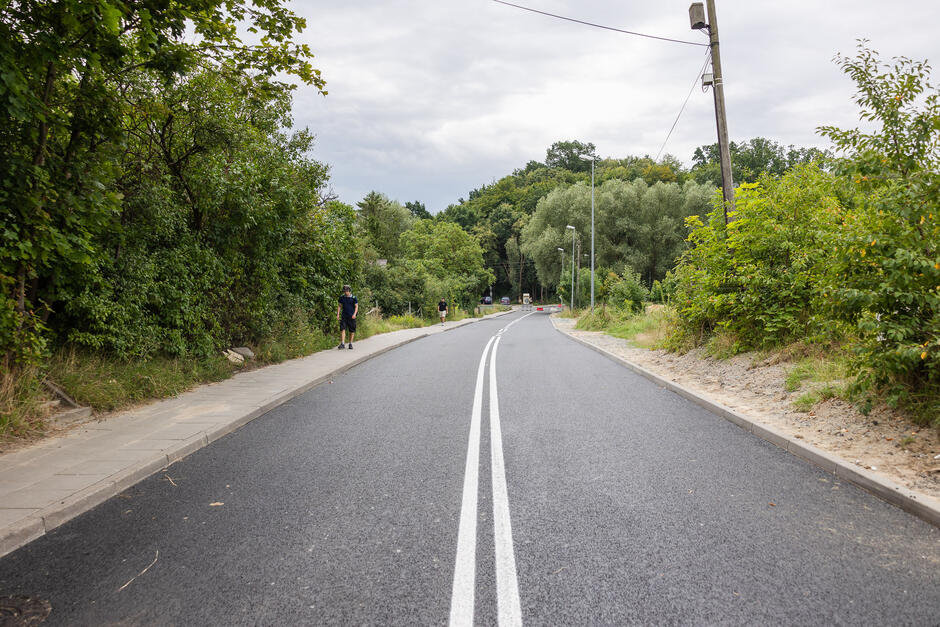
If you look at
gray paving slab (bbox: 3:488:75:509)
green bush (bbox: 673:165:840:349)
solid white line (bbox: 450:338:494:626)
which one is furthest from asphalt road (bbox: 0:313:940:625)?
green bush (bbox: 673:165:840:349)

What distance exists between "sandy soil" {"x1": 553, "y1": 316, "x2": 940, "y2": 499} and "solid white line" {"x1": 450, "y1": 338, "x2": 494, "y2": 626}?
10.9ft

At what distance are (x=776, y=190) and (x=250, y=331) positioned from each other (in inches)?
431

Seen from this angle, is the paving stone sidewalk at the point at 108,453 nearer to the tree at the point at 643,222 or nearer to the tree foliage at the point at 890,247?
the tree foliage at the point at 890,247

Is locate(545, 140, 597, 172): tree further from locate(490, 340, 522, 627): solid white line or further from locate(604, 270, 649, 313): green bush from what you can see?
locate(490, 340, 522, 627): solid white line

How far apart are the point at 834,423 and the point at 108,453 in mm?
7345

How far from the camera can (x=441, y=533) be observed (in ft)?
11.1

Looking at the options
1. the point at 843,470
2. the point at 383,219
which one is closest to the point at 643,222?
the point at 383,219

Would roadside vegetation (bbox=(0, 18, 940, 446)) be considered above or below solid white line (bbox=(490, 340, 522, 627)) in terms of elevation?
above

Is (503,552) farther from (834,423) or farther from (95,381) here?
(95,381)

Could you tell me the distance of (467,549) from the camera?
316 centimetres

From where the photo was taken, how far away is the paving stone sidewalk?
362cm

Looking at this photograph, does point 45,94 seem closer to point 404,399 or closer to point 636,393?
point 404,399

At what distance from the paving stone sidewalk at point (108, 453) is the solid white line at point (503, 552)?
302 cm

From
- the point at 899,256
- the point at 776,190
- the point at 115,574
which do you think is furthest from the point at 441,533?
the point at 776,190
